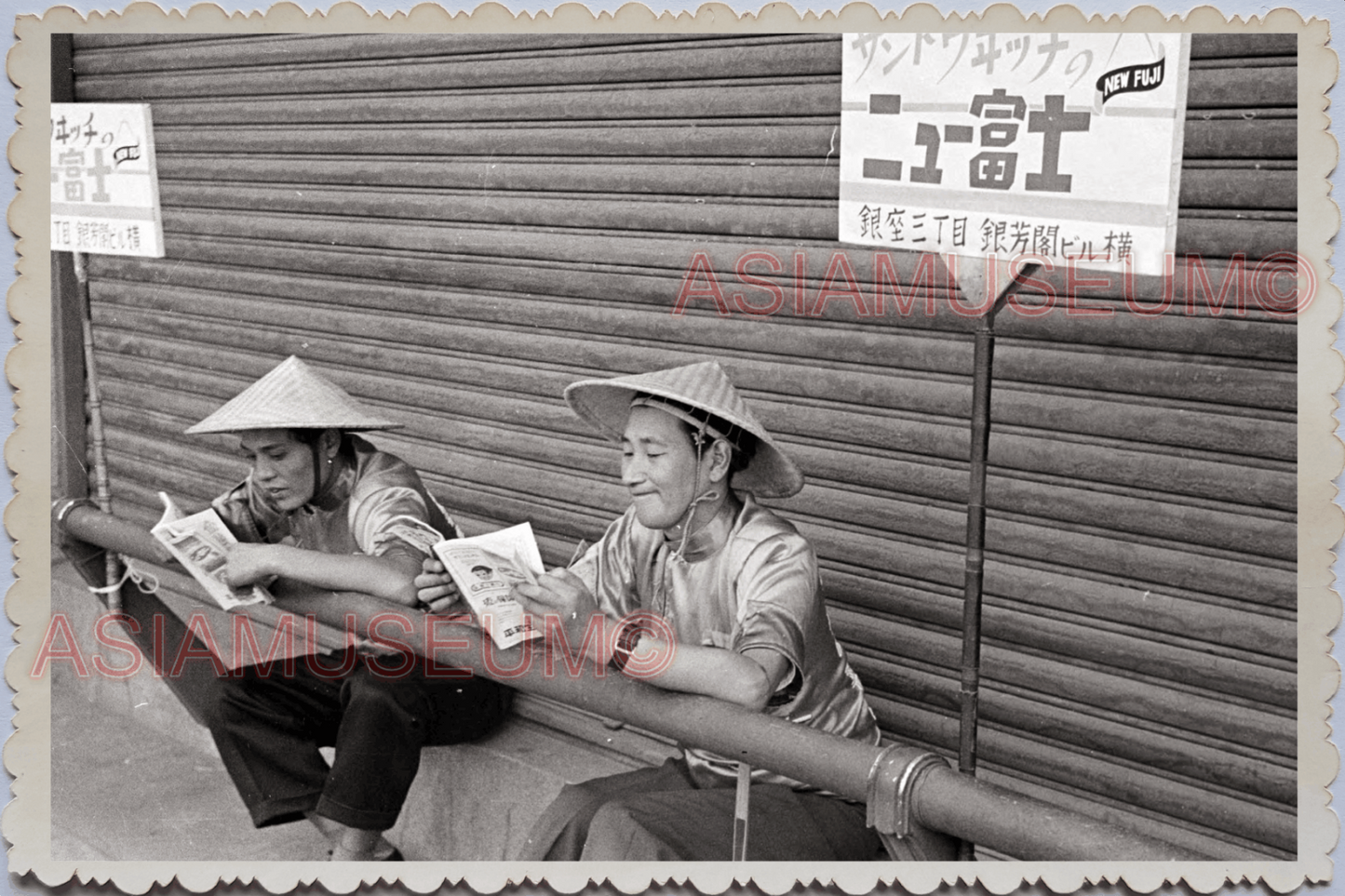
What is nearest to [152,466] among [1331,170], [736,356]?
[736,356]

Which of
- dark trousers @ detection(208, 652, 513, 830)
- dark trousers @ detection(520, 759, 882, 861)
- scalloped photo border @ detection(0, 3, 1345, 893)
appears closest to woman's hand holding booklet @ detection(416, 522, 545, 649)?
dark trousers @ detection(208, 652, 513, 830)

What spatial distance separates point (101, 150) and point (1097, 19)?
239 cm

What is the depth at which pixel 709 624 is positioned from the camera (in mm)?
3084

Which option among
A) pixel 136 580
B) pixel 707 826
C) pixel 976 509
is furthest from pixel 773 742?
pixel 136 580

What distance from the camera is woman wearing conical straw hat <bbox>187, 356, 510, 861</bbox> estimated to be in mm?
3369

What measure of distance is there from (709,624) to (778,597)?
232mm

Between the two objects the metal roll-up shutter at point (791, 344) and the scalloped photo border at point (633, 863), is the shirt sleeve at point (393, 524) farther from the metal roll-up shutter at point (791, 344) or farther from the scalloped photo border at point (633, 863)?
the scalloped photo border at point (633, 863)

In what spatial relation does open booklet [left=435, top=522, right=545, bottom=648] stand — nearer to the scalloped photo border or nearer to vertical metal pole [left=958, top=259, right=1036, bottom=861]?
the scalloped photo border

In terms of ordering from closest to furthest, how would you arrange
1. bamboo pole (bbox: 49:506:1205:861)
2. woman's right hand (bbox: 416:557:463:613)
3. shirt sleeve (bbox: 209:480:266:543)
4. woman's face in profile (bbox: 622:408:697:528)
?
bamboo pole (bbox: 49:506:1205:861) < woman's face in profile (bbox: 622:408:697:528) < woman's right hand (bbox: 416:557:463:613) < shirt sleeve (bbox: 209:480:266:543)

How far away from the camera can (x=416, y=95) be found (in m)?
3.50

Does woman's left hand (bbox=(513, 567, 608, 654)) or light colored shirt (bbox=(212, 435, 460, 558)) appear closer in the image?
woman's left hand (bbox=(513, 567, 608, 654))

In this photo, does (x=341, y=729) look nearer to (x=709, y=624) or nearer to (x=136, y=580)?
(x=136, y=580)

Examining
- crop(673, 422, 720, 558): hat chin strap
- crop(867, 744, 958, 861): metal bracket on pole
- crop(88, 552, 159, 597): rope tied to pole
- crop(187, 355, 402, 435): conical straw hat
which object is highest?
crop(187, 355, 402, 435): conical straw hat

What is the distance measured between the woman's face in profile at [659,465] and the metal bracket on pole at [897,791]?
0.71 metres
